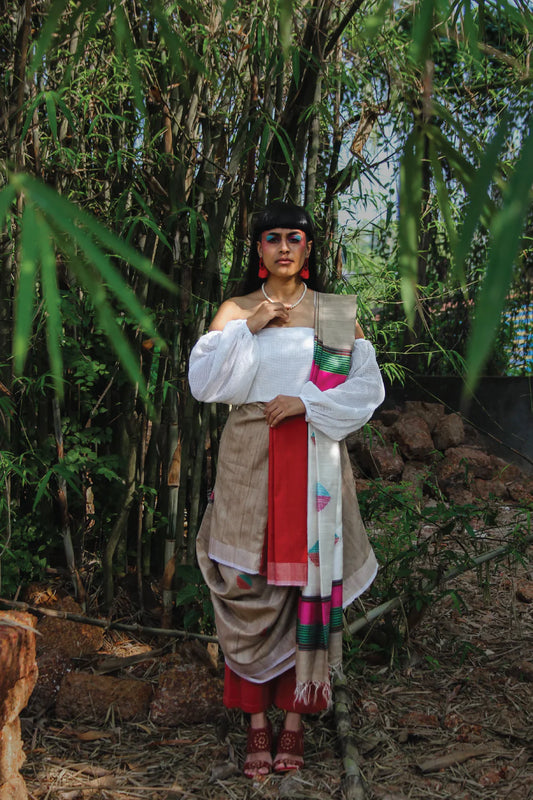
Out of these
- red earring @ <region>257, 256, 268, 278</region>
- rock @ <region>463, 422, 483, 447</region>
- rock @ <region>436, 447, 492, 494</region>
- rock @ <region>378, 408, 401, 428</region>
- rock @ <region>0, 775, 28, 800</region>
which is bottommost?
rock @ <region>0, 775, 28, 800</region>

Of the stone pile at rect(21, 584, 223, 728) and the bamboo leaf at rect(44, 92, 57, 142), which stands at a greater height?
the bamboo leaf at rect(44, 92, 57, 142)

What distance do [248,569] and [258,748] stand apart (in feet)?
1.54

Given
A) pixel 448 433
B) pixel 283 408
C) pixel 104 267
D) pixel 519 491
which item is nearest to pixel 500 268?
pixel 104 267

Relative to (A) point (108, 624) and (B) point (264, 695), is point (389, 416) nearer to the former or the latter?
(A) point (108, 624)

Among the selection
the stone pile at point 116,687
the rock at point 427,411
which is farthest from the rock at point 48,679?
the rock at point 427,411

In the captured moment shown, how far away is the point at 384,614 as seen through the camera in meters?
2.38

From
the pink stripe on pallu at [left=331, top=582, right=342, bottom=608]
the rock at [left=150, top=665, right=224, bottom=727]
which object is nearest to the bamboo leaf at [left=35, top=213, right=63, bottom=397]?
the pink stripe on pallu at [left=331, top=582, right=342, bottom=608]

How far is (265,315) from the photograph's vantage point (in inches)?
72.5

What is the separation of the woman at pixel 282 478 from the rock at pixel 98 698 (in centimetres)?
32

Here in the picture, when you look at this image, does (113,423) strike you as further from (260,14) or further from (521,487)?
(521,487)

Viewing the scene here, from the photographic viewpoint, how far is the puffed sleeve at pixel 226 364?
181 centimetres

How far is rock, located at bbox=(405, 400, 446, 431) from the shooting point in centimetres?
435

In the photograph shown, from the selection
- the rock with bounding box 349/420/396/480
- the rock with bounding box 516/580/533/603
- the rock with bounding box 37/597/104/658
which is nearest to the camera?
the rock with bounding box 37/597/104/658

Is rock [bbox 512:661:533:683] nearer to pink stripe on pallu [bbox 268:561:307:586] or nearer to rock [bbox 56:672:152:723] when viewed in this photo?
pink stripe on pallu [bbox 268:561:307:586]
